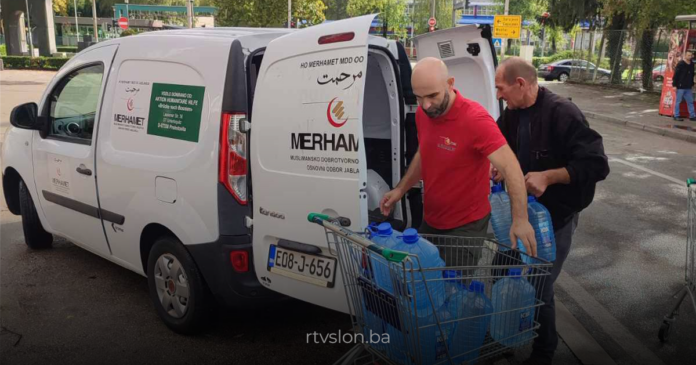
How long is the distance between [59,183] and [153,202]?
55.5 inches

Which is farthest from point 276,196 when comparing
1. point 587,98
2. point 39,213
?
point 587,98

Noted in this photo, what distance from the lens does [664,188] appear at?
895 centimetres

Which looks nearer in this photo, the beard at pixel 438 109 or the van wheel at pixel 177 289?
the beard at pixel 438 109

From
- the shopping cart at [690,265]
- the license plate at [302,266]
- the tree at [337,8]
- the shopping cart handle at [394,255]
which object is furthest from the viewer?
the tree at [337,8]

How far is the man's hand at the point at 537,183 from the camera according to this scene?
325 centimetres

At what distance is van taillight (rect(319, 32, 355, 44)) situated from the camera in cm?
306

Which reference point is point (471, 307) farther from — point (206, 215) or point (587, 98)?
point (587, 98)

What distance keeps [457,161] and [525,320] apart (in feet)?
2.87

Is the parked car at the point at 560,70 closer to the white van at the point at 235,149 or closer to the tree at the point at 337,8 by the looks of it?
the white van at the point at 235,149

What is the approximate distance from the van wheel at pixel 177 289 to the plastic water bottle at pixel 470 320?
1.88 meters

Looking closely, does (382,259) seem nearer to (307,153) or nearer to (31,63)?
(307,153)

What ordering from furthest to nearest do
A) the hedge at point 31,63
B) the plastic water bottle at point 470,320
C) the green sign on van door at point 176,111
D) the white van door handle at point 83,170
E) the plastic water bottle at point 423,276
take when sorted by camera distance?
the hedge at point 31,63 → the white van door handle at point 83,170 → the green sign on van door at point 176,111 → the plastic water bottle at point 470,320 → the plastic water bottle at point 423,276

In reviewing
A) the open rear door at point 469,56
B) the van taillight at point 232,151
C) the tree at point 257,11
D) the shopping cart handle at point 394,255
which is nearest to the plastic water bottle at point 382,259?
the shopping cart handle at point 394,255

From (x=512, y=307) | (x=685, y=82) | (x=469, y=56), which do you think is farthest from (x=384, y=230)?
(x=685, y=82)
